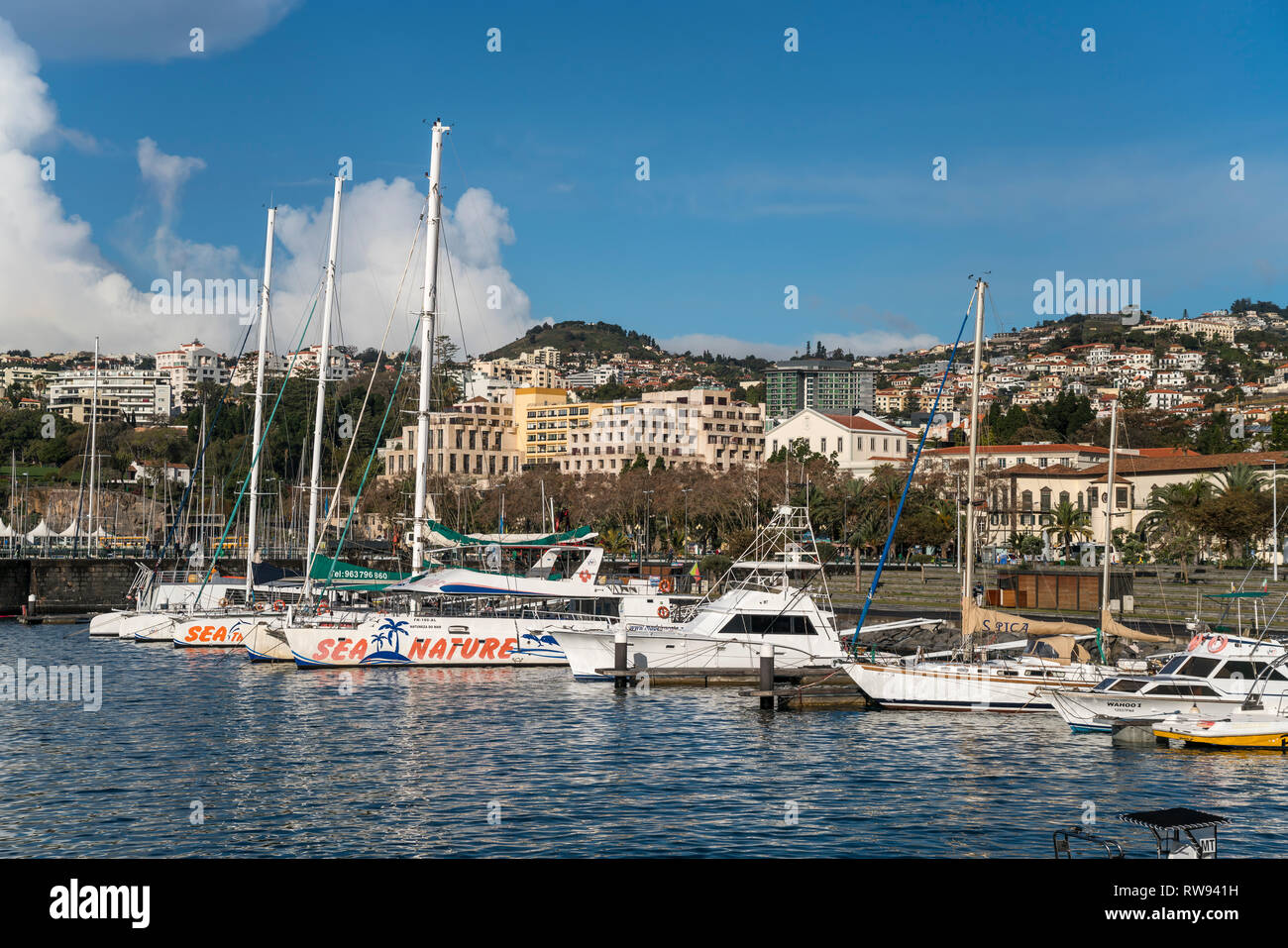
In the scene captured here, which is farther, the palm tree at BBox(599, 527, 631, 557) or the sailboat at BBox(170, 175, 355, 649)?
the palm tree at BBox(599, 527, 631, 557)

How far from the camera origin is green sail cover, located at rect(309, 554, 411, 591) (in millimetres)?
46375

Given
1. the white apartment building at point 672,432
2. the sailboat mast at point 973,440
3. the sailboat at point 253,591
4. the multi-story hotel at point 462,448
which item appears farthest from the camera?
the multi-story hotel at point 462,448

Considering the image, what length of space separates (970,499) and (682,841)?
65.4 ft

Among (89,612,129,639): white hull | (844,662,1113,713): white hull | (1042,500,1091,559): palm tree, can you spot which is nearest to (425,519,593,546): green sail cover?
(844,662,1113,713): white hull

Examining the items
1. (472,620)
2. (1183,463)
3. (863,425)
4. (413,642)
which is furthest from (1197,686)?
(863,425)

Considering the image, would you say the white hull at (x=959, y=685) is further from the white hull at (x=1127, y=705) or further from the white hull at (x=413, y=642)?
the white hull at (x=413, y=642)

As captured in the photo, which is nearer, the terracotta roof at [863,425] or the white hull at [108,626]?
the white hull at [108,626]

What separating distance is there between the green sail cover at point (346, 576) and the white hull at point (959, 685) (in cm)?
1952

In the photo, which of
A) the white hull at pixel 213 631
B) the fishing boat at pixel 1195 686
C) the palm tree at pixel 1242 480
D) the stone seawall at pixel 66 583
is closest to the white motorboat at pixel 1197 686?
the fishing boat at pixel 1195 686

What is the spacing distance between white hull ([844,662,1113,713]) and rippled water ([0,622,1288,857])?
0.49 m

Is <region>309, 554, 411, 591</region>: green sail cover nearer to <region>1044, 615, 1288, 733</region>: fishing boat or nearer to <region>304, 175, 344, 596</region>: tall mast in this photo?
<region>304, 175, 344, 596</region>: tall mast

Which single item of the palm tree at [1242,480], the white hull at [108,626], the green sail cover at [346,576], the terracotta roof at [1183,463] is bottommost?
the white hull at [108,626]

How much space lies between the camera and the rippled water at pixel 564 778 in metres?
19.7
